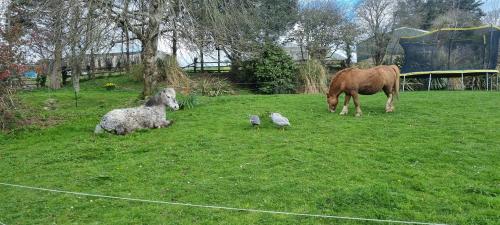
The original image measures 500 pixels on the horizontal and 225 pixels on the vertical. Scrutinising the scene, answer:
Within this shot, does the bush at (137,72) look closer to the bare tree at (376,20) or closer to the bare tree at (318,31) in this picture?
the bare tree at (318,31)

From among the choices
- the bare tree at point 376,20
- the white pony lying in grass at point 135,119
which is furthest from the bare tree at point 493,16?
the white pony lying in grass at point 135,119

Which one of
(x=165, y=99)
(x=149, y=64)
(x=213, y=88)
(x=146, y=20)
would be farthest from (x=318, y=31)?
(x=165, y=99)

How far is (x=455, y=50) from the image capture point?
57.3 ft

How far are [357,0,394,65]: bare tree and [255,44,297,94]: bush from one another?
781cm

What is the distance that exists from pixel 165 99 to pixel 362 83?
4.54 metres

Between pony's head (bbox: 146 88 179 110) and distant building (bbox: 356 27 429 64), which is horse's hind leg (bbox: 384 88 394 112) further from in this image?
distant building (bbox: 356 27 429 64)

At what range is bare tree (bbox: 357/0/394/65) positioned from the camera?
2566 cm

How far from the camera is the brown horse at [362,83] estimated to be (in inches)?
402

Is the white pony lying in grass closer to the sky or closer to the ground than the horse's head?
closer to the ground

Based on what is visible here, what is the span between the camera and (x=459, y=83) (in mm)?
19141

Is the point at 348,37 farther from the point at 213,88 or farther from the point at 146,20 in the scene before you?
the point at 146,20

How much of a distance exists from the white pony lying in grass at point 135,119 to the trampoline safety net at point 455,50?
11.6 m

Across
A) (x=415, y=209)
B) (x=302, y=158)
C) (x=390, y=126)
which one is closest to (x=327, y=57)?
(x=390, y=126)

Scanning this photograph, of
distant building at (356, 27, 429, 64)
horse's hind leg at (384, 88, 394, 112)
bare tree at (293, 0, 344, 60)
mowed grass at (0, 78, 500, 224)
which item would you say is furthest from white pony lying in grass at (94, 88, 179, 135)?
distant building at (356, 27, 429, 64)
